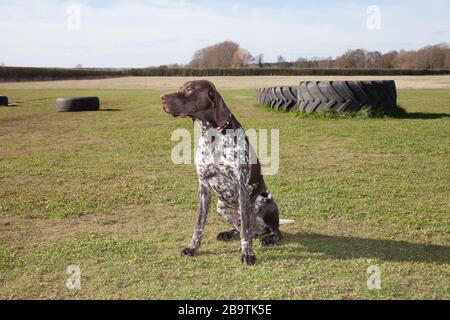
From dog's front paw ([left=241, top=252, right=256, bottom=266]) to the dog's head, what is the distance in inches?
55.8

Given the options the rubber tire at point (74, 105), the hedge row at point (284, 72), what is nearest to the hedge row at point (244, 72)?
the hedge row at point (284, 72)

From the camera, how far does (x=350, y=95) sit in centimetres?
1506

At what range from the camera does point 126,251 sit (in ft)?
16.5

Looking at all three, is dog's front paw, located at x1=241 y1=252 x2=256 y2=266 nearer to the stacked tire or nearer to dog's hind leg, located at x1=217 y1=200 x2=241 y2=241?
dog's hind leg, located at x1=217 y1=200 x2=241 y2=241

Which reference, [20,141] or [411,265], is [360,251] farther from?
[20,141]

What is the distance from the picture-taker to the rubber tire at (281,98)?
1728 centimetres

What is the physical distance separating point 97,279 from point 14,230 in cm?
213

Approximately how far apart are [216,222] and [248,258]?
4.91 ft

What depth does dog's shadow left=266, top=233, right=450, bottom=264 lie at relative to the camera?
4.80 meters

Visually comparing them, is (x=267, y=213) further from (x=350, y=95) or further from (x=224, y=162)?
(x=350, y=95)

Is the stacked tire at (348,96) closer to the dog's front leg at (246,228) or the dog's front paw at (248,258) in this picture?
the dog's front leg at (246,228)

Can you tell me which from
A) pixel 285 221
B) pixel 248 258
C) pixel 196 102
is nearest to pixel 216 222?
pixel 285 221

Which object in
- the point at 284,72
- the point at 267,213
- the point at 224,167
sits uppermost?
the point at 284,72
